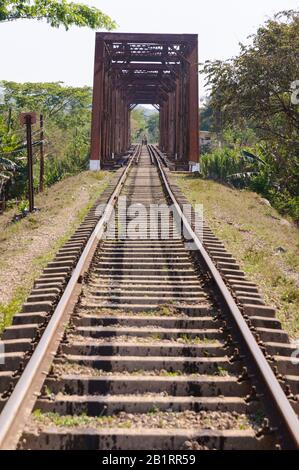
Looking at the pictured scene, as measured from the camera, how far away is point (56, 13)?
12.2 metres

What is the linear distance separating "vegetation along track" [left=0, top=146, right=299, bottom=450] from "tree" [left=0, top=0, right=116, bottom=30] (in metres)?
7.87

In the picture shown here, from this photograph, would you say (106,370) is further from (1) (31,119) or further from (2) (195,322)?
(1) (31,119)

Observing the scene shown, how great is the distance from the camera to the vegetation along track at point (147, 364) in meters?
3.16

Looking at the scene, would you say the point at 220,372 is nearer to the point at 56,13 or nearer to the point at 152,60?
the point at 56,13

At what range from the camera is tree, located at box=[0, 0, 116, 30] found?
11.7 m

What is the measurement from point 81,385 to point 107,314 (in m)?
1.37

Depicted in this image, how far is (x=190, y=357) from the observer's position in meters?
4.23

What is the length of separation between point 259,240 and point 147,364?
6.13 metres

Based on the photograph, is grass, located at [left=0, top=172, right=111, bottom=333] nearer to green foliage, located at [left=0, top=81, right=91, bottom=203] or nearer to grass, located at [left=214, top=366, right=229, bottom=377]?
grass, located at [left=214, top=366, right=229, bottom=377]

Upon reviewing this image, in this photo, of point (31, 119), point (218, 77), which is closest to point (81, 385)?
point (31, 119)

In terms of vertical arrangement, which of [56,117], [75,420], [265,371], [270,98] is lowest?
[75,420]

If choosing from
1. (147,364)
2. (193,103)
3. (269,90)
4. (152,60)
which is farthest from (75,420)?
(152,60)

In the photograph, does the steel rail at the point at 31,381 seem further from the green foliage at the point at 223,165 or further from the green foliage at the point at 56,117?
the green foliage at the point at 56,117

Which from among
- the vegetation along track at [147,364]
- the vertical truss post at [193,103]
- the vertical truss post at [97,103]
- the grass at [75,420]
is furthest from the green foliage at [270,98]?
the grass at [75,420]
